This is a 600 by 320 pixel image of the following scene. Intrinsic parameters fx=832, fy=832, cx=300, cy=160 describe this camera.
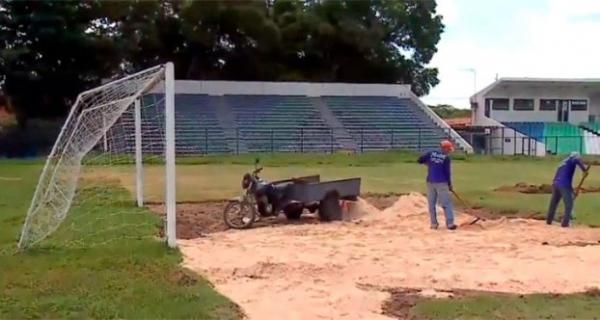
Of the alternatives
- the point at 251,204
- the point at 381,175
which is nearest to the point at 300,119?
the point at 381,175

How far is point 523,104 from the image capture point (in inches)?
2315

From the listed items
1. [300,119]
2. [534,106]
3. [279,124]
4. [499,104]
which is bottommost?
[279,124]

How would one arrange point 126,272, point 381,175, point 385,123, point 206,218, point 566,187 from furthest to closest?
point 385,123 → point 381,175 → point 206,218 → point 566,187 → point 126,272

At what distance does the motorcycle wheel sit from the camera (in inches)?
564

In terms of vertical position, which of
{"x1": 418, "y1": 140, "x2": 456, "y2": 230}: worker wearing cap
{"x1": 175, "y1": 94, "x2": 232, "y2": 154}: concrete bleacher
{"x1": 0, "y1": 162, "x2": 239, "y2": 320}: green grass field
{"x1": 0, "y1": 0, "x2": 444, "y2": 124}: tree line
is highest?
{"x1": 0, "y1": 0, "x2": 444, "y2": 124}: tree line

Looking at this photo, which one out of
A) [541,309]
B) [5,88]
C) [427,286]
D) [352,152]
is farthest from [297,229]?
[5,88]

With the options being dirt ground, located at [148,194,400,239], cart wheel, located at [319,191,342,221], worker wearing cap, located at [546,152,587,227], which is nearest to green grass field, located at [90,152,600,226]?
worker wearing cap, located at [546,152,587,227]

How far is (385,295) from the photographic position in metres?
8.47

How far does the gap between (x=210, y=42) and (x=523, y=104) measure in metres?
22.6

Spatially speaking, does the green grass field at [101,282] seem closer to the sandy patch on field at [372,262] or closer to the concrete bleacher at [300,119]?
the sandy patch on field at [372,262]

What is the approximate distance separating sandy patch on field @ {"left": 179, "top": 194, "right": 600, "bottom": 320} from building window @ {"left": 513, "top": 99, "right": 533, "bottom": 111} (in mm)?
45296

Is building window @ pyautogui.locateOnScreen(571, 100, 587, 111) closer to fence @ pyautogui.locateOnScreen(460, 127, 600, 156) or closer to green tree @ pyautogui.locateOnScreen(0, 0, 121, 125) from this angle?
fence @ pyautogui.locateOnScreen(460, 127, 600, 156)

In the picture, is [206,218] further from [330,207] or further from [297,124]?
[297,124]

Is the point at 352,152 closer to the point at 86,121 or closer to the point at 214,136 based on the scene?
the point at 214,136
